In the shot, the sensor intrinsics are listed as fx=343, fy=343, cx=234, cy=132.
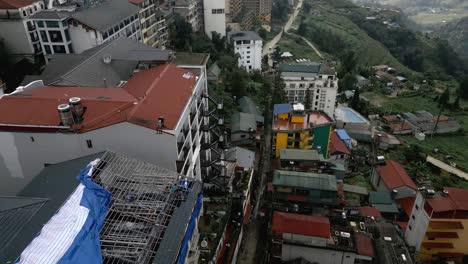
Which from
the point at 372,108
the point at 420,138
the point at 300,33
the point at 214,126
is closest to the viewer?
the point at 214,126

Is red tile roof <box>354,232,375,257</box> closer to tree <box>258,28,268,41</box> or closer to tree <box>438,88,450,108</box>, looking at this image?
tree <box>438,88,450,108</box>

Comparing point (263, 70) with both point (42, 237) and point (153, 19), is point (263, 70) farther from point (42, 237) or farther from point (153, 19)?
point (42, 237)

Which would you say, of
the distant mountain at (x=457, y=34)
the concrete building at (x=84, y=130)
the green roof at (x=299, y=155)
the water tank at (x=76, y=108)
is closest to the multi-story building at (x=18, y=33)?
the concrete building at (x=84, y=130)

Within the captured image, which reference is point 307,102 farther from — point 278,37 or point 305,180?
point 278,37

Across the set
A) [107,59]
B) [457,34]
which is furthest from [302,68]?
[457,34]

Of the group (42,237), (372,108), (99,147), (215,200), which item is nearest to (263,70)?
(372,108)

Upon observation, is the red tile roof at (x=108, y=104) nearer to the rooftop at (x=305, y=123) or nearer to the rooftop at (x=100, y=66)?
the rooftop at (x=100, y=66)
